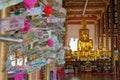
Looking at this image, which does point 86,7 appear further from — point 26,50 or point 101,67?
point 26,50

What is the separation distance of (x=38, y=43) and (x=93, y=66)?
2167 cm

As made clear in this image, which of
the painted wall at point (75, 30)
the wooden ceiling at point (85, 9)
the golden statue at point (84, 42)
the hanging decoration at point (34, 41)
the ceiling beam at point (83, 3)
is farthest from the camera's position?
the painted wall at point (75, 30)

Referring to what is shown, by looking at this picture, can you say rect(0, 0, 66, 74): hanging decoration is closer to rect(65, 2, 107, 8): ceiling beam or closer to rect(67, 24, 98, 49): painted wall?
rect(65, 2, 107, 8): ceiling beam

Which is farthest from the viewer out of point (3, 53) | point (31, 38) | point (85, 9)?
point (85, 9)

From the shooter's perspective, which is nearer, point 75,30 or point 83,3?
point 83,3

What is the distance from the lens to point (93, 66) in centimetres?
2453

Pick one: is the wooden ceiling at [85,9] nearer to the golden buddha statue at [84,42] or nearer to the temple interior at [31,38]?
the golden buddha statue at [84,42]

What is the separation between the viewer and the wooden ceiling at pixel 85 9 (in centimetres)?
2831

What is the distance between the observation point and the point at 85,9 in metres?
30.8

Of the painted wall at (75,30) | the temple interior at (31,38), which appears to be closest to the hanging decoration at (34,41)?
the temple interior at (31,38)

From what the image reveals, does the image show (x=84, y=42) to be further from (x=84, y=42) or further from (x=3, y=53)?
(x=3, y=53)

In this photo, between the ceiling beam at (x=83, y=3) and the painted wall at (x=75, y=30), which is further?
the painted wall at (x=75, y=30)

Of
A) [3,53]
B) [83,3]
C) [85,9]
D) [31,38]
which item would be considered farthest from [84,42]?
[3,53]

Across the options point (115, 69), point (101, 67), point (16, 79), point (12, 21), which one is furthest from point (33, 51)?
point (101, 67)
